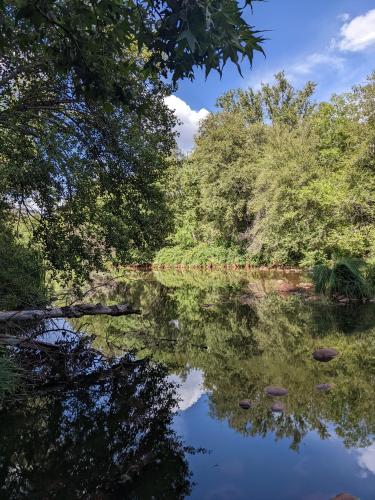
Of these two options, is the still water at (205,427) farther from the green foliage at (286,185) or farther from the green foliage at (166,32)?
the green foliage at (286,185)

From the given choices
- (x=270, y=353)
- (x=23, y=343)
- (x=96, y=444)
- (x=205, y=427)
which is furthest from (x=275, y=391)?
(x=23, y=343)

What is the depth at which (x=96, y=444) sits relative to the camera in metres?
4.57

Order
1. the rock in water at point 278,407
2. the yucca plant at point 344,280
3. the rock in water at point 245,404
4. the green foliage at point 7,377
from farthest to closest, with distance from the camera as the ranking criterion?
the yucca plant at point 344,280 < the green foliage at point 7,377 < the rock in water at point 245,404 < the rock in water at point 278,407

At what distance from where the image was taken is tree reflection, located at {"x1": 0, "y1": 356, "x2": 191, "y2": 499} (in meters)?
3.76

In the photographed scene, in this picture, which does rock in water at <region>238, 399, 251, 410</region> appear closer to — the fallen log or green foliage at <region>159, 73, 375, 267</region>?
the fallen log

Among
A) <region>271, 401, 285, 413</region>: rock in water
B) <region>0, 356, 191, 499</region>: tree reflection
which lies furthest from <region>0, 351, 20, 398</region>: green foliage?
<region>271, 401, 285, 413</region>: rock in water

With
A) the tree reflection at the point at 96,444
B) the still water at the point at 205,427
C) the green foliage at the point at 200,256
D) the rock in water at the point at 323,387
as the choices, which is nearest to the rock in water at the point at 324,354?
the still water at the point at 205,427

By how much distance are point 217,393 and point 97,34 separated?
5.08m

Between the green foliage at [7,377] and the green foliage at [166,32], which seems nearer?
the green foliage at [166,32]

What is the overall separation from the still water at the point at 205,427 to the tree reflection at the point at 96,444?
0.01 meters

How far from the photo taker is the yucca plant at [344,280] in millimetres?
13453

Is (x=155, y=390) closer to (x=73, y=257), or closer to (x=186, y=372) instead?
(x=186, y=372)

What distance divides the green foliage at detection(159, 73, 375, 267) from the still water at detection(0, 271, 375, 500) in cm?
488

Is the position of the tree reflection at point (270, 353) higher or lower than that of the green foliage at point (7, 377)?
lower
